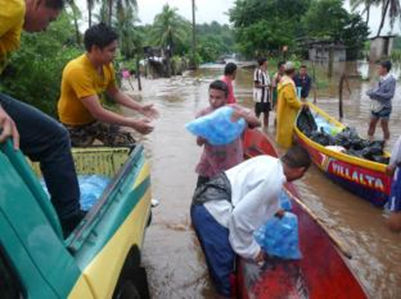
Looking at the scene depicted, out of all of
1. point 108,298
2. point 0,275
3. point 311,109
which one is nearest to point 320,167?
point 311,109

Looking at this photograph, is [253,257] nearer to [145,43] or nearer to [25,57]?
[25,57]

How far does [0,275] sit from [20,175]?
0.40m

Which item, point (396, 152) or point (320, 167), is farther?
point (320, 167)

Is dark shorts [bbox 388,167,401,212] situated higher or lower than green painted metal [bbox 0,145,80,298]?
lower

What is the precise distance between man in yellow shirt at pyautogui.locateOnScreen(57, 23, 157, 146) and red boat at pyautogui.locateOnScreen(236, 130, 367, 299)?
1449mm

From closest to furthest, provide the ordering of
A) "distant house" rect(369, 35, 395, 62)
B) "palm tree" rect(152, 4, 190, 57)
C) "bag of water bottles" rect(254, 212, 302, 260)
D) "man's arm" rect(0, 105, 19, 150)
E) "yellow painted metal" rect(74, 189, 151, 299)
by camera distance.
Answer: "man's arm" rect(0, 105, 19, 150) < "yellow painted metal" rect(74, 189, 151, 299) < "bag of water bottles" rect(254, 212, 302, 260) < "distant house" rect(369, 35, 395, 62) < "palm tree" rect(152, 4, 190, 57)

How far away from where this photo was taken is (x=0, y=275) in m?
1.55

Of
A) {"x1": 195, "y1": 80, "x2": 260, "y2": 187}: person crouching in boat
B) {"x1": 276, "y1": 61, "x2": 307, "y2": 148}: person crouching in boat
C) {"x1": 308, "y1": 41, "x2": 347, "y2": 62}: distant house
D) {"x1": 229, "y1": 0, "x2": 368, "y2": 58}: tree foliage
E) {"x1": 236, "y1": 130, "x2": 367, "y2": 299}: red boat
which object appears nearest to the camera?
{"x1": 236, "y1": 130, "x2": 367, "y2": 299}: red boat

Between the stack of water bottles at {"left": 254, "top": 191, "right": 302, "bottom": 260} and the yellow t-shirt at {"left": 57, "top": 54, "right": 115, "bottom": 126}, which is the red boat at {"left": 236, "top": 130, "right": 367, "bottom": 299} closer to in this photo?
the stack of water bottles at {"left": 254, "top": 191, "right": 302, "bottom": 260}

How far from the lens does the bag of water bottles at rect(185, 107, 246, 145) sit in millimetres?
4520

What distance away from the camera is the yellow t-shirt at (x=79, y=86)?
13.0 feet

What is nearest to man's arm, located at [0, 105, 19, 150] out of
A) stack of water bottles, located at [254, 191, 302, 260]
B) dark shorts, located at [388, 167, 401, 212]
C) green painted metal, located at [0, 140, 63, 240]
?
green painted metal, located at [0, 140, 63, 240]

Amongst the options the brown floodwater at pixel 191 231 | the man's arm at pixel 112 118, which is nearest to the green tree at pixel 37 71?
the brown floodwater at pixel 191 231

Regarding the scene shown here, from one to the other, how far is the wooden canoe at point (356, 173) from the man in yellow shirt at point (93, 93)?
343cm
